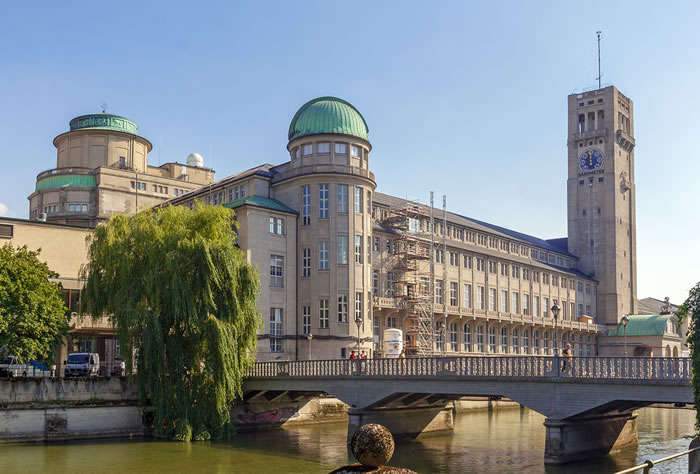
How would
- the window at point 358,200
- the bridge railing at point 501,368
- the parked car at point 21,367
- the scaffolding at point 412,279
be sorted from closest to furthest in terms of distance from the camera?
the bridge railing at point 501,368, the parked car at point 21,367, the window at point 358,200, the scaffolding at point 412,279

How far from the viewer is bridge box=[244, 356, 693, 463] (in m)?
32.6

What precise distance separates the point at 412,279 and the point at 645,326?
167ft

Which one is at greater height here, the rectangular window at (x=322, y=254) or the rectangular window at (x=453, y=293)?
the rectangular window at (x=322, y=254)

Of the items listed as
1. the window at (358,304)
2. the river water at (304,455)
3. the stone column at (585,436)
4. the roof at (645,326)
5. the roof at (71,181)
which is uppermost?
the roof at (71,181)

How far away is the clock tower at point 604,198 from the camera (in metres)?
113

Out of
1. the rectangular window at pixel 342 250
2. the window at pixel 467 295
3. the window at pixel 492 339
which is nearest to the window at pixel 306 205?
the rectangular window at pixel 342 250

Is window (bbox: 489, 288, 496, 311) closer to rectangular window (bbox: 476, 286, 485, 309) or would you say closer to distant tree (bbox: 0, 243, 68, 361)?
rectangular window (bbox: 476, 286, 485, 309)

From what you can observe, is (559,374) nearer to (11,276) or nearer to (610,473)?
(610,473)

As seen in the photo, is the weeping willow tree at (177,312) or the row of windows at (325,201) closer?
the weeping willow tree at (177,312)

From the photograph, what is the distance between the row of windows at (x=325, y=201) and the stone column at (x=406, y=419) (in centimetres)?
1879

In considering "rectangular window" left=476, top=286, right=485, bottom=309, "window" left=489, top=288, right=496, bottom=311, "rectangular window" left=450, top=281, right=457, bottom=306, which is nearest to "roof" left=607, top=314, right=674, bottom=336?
"window" left=489, top=288, right=496, bottom=311

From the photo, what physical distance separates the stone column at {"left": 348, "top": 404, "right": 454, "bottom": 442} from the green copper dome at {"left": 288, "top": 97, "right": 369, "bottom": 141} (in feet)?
79.0

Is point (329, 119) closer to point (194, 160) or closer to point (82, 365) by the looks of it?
point (82, 365)

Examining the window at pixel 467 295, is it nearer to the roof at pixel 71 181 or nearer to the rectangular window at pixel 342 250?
the rectangular window at pixel 342 250
